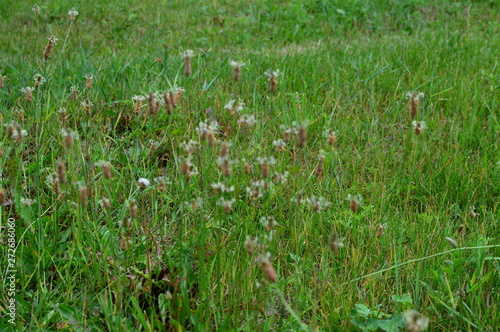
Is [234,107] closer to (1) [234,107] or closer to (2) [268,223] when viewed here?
(1) [234,107]

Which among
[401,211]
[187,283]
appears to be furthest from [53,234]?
[401,211]

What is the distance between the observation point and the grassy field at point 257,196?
69.2 inches

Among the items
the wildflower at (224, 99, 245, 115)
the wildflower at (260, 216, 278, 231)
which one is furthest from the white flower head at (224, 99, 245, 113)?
the wildflower at (260, 216, 278, 231)

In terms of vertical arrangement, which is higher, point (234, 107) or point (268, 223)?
point (234, 107)

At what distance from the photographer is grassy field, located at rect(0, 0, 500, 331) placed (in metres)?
1.76

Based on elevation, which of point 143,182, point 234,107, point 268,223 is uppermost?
point 234,107

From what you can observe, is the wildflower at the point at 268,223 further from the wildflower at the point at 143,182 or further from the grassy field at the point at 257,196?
the wildflower at the point at 143,182

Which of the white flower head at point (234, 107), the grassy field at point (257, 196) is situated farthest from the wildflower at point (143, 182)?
the white flower head at point (234, 107)

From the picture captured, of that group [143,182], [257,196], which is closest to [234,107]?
[257,196]

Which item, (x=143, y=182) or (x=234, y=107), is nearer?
(x=234, y=107)

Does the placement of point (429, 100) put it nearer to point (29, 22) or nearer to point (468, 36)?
point (468, 36)

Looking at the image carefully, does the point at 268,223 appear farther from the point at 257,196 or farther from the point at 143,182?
the point at 143,182

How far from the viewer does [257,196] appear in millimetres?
1669

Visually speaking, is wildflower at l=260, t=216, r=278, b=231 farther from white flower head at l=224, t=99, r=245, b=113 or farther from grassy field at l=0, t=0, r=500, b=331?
white flower head at l=224, t=99, r=245, b=113
